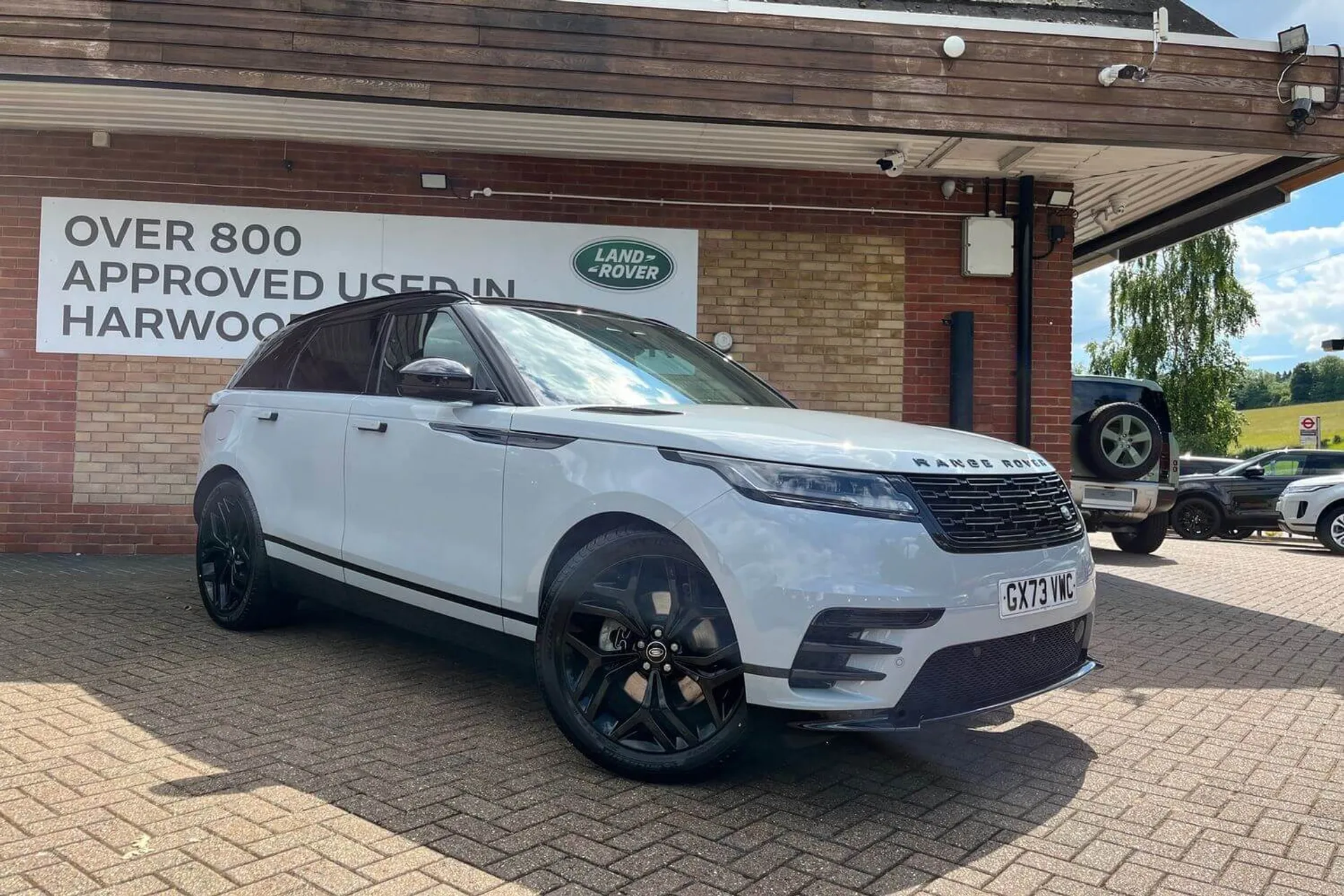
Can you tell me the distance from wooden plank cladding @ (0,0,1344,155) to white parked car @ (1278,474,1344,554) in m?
9.42

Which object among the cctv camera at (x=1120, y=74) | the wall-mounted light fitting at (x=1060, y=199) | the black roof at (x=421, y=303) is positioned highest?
the cctv camera at (x=1120, y=74)

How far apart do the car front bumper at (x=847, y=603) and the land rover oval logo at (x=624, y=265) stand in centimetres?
598

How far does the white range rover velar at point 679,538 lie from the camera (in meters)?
2.89

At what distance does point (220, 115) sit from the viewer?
7.70 metres

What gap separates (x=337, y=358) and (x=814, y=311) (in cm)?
505

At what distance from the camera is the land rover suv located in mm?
10477

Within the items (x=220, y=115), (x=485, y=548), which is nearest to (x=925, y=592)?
(x=485, y=548)

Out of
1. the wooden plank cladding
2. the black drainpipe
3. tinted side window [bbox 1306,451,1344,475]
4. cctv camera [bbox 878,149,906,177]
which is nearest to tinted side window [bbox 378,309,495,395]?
the wooden plank cladding

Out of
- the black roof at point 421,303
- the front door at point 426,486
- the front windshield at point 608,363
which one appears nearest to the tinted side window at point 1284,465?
the front windshield at point 608,363

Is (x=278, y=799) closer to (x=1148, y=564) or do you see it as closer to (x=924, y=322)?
(x=924, y=322)

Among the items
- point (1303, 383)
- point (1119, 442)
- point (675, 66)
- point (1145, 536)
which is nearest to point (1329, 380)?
point (1303, 383)

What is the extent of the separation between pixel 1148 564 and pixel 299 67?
9.58m

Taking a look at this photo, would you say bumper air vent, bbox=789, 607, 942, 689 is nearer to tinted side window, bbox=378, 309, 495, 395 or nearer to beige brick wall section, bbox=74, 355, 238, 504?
tinted side window, bbox=378, 309, 495, 395

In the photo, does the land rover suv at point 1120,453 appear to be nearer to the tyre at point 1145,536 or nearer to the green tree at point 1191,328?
the tyre at point 1145,536
